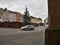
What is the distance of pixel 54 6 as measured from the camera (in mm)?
7336

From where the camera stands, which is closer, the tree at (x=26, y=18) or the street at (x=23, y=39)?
the street at (x=23, y=39)

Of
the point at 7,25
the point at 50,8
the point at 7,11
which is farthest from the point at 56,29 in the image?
the point at 7,11

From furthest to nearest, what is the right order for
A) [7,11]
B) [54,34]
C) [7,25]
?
[7,11], [7,25], [54,34]

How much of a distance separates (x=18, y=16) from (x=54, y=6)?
110 metres

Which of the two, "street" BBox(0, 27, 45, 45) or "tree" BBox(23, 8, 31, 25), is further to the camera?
"tree" BBox(23, 8, 31, 25)

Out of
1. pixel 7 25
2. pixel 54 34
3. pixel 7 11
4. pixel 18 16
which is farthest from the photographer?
pixel 18 16

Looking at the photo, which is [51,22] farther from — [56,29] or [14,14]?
[14,14]

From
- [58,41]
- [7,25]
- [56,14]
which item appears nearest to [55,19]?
[56,14]

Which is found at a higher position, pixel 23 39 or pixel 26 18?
pixel 26 18

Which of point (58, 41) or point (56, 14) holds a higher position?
point (56, 14)

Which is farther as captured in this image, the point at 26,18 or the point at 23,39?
the point at 26,18

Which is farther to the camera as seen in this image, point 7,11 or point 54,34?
point 7,11

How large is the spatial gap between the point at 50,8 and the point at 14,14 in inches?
4248

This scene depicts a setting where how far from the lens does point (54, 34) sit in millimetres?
7168
